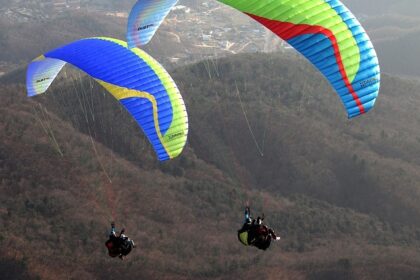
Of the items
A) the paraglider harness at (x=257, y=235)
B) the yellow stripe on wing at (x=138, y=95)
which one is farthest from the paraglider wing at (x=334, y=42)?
the yellow stripe on wing at (x=138, y=95)

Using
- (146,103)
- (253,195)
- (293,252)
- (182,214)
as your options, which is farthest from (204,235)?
(146,103)

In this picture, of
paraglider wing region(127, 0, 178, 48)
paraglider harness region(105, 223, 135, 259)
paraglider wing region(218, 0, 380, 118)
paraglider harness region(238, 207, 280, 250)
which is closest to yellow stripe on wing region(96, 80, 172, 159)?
paraglider wing region(127, 0, 178, 48)

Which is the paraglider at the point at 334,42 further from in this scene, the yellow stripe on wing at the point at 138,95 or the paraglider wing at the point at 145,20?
the paraglider wing at the point at 145,20

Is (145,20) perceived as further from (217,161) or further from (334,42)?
(217,161)

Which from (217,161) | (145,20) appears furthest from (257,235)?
(217,161)

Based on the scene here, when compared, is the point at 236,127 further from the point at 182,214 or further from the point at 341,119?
the point at 182,214

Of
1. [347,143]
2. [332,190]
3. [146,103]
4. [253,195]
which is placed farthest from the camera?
[347,143]

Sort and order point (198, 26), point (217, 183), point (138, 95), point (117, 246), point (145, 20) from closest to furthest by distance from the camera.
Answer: point (117, 246) < point (138, 95) < point (145, 20) < point (217, 183) < point (198, 26)
